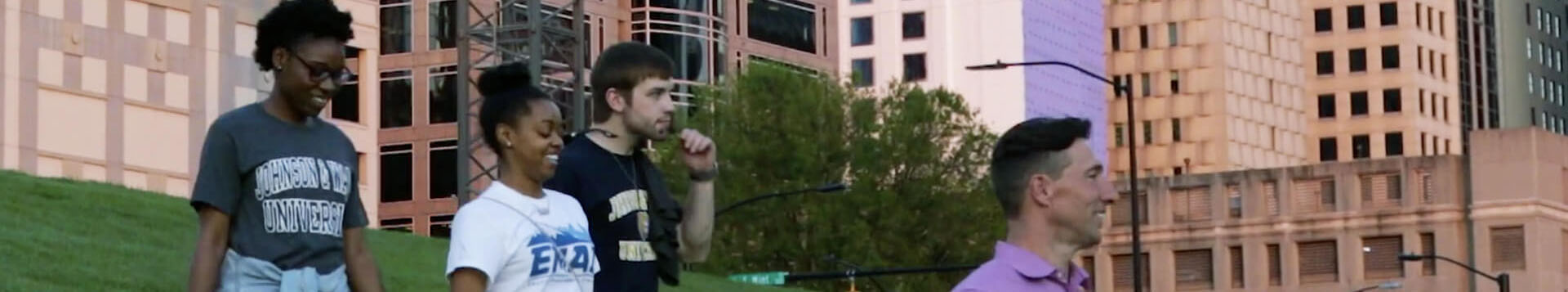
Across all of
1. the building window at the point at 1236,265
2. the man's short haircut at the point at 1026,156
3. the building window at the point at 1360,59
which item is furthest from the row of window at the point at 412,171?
the man's short haircut at the point at 1026,156

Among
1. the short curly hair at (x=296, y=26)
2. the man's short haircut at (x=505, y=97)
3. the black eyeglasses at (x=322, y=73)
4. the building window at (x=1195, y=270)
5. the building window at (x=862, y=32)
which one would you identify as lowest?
the building window at (x=1195, y=270)

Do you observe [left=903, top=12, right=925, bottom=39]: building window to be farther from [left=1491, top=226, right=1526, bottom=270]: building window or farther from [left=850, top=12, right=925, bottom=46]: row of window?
[left=1491, top=226, right=1526, bottom=270]: building window

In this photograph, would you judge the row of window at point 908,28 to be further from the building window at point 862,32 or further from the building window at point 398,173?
the building window at point 398,173

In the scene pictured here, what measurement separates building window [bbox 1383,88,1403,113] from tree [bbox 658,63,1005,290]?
73612 mm

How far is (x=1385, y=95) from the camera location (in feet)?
501

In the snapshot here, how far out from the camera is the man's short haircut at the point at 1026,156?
943 centimetres

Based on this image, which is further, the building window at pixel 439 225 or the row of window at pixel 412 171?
the row of window at pixel 412 171

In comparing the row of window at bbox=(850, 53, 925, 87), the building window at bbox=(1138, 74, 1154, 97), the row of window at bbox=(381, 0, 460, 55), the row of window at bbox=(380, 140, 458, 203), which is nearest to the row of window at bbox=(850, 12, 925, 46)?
the row of window at bbox=(850, 53, 925, 87)

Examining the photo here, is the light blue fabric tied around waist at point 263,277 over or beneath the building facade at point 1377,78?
beneath

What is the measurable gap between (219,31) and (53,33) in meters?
4.37

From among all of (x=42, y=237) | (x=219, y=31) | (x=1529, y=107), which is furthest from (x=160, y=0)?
(x=1529, y=107)

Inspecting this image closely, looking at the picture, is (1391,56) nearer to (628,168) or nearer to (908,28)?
(908,28)

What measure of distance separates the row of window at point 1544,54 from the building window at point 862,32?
39294 mm

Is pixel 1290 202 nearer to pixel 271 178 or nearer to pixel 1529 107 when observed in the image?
pixel 1529 107
